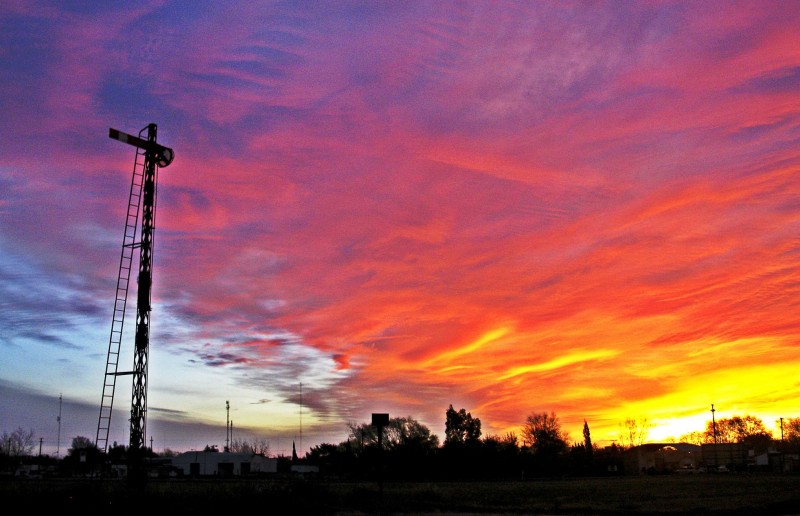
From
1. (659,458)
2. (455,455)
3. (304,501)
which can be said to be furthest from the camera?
(659,458)

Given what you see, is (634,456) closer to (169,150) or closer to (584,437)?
(584,437)

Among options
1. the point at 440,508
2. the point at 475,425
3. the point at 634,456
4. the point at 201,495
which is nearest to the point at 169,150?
the point at 201,495

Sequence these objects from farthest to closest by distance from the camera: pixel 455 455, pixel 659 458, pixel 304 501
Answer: pixel 659 458 < pixel 455 455 < pixel 304 501

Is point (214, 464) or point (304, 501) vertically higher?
point (304, 501)

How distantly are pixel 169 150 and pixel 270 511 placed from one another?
22527mm

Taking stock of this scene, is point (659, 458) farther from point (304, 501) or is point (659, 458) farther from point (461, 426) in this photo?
point (304, 501)

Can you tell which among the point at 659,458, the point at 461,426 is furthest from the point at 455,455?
the point at 659,458

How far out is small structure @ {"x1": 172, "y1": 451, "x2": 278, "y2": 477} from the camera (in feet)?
422

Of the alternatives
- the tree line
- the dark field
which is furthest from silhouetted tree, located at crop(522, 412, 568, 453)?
the dark field

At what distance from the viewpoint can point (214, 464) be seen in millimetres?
130000

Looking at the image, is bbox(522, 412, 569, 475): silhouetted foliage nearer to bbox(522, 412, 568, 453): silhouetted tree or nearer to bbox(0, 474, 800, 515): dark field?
bbox(522, 412, 568, 453): silhouetted tree

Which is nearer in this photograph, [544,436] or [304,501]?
[304,501]

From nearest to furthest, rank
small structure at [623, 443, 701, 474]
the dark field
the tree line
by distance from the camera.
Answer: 1. the dark field
2. the tree line
3. small structure at [623, 443, 701, 474]

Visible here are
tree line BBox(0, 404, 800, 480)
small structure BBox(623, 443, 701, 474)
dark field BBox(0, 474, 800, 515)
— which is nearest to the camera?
dark field BBox(0, 474, 800, 515)
